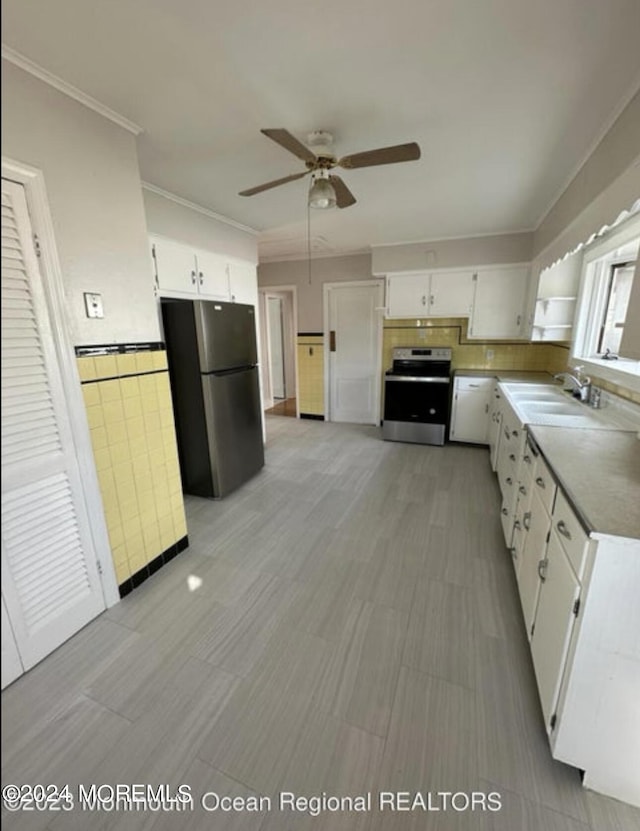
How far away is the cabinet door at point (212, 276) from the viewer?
3.04m

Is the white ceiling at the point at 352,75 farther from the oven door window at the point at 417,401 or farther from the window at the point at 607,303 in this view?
the oven door window at the point at 417,401

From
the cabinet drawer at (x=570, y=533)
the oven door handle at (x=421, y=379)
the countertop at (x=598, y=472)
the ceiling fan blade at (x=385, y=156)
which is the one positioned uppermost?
the ceiling fan blade at (x=385, y=156)

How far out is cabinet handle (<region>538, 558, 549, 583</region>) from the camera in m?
1.42

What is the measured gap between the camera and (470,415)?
4.07 m

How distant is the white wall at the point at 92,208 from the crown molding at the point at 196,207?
783 millimetres

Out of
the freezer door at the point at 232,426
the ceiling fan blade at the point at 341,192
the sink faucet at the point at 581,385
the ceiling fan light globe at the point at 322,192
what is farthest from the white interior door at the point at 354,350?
the ceiling fan light globe at the point at 322,192

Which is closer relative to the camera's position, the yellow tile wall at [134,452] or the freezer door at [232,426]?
the yellow tile wall at [134,452]

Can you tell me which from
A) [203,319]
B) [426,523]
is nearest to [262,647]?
[426,523]

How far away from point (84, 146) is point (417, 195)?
2.13m

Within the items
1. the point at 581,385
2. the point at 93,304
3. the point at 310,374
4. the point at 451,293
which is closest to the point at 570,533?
the point at 581,385

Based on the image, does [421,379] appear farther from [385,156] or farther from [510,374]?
[385,156]

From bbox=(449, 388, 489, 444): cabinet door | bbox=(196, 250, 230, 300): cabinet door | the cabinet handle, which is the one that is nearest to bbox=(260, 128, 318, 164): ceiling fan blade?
bbox=(196, 250, 230, 300): cabinet door

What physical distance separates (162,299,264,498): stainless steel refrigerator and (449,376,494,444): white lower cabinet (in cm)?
223

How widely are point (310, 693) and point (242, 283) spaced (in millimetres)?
3246
